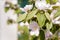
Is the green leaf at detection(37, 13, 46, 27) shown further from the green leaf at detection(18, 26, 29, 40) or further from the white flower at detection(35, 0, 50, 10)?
the green leaf at detection(18, 26, 29, 40)

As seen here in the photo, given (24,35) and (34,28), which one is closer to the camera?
(34,28)

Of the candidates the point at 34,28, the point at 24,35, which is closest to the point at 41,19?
the point at 34,28

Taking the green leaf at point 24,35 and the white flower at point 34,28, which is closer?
the white flower at point 34,28

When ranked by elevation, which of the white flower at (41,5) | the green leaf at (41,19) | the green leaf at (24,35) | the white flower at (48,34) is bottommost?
the green leaf at (24,35)

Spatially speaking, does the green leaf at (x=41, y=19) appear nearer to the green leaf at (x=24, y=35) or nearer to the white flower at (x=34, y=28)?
the white flower at (x=34, y=28)

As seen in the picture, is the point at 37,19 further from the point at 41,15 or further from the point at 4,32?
the point at 4,32

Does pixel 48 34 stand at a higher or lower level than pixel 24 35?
higher

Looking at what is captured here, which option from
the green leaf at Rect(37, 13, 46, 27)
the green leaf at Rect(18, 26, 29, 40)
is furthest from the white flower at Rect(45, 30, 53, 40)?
the green leaf at Rect(18, 26, 29, 40)

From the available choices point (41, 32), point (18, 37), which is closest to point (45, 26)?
point (41, 32)

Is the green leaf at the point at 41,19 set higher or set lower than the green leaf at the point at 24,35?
higher

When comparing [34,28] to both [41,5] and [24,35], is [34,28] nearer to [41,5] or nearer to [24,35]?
[41,5]

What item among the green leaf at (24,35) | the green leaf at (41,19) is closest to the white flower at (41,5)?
the green leaf at (41,19)
